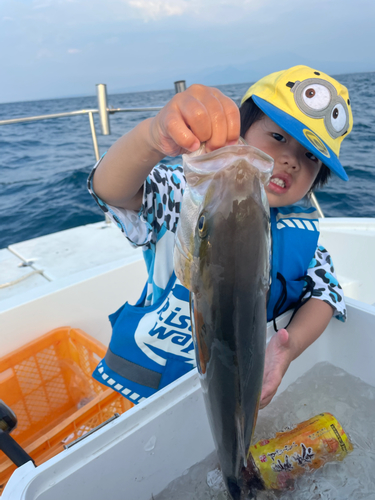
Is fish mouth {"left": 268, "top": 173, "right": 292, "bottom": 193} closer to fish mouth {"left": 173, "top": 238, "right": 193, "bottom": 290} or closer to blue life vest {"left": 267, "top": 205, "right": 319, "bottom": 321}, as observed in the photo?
blue life vest {"left": 267, "top": 205, "right": 319, "bottom": 321}

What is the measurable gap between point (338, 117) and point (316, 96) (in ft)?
0.40

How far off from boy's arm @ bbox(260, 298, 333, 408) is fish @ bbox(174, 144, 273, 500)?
1.36 ft

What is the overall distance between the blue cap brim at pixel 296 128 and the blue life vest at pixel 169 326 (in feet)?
1.16

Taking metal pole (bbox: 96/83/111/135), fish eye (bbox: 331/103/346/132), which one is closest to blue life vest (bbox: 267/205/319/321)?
fish eye (bbox: 331/103/346/132)

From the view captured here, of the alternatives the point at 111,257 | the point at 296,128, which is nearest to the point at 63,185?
the point at 111,257

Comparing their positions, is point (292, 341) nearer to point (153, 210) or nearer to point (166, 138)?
point (153, 210)

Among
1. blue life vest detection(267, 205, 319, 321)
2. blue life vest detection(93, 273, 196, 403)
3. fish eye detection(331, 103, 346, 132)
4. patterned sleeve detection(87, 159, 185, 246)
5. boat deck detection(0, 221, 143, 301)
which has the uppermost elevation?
fish eye detection(331, 103, 346, 132)

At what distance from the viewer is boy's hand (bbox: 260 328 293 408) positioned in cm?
128

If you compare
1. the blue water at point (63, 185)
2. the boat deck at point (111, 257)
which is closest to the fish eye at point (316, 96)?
the boat deck at point (111, 257)

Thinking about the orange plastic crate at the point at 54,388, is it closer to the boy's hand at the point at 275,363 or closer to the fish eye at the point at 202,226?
the boy's hand at the point at 275,363

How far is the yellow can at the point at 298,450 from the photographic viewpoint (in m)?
1.22

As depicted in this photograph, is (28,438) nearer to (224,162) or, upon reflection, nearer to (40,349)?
(40,349)

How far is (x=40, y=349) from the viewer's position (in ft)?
7.63

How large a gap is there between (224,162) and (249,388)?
1.80 ft
